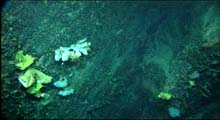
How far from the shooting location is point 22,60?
438cm

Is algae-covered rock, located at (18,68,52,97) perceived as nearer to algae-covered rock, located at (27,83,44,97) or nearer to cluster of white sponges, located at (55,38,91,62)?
algae-covered rock, located at (27,83,44,97)

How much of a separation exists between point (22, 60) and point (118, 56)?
2.40 metres

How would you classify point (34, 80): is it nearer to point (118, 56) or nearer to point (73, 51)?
point (73, 51)

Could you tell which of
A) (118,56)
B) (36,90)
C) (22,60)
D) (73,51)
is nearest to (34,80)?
(36,90)

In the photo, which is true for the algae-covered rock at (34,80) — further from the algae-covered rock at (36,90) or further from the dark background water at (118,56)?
the dark background water at (118,56)

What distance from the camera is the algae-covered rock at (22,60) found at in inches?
170

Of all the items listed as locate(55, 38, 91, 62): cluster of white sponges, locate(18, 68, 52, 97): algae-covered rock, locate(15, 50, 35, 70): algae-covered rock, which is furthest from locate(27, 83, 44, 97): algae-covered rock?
locate(55, 38, 91, 62): cluster of white sponges

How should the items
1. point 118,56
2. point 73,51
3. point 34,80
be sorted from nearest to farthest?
point 34,80, point 73,51, point 118,56

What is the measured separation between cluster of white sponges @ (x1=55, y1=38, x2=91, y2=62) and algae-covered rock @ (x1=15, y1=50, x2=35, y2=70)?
56 centimetres

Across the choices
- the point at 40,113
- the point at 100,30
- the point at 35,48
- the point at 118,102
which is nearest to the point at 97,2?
the point at 100,30

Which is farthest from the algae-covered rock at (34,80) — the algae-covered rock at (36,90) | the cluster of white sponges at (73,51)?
the cluster of white sponges at (73,51)

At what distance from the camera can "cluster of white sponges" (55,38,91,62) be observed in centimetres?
483

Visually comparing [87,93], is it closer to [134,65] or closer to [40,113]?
[40,113]

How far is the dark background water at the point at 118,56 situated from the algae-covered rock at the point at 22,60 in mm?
99
